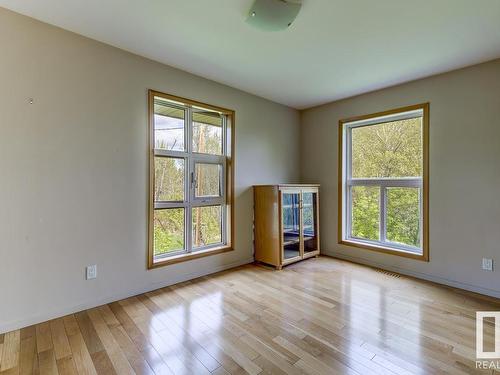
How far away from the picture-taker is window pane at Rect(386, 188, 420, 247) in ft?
10.5

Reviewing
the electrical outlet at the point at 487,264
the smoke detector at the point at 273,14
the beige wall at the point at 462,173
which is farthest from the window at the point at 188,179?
the electrical outlet at the point at 487,264

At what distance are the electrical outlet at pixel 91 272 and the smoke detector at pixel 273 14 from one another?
247 centimetres

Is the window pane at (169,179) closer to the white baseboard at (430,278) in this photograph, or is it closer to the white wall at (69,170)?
the white wall at (69,170)

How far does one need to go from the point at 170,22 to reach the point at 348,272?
3321 millimetres

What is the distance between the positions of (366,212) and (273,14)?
2886 millimetres

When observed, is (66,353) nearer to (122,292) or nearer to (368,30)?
(122,292)

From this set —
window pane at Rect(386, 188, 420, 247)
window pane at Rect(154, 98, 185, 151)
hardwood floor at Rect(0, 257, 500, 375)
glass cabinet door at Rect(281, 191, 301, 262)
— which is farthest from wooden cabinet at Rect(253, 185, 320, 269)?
window pane at Rect(154, 98, 185, 151)

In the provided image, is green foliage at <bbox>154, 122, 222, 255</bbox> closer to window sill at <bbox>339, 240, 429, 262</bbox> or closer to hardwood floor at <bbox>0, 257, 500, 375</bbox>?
hardwood floor at <bbox>0, 257, 500, 375</bbox>

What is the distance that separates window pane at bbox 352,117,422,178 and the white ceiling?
0.62m

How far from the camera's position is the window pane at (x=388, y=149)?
10.5ft

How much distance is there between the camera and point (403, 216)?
330 cm

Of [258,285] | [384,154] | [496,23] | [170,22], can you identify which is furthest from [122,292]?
[496,23]

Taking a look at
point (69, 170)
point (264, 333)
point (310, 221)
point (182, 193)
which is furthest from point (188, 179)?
point (310, 221)

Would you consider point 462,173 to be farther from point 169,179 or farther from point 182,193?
point 169,179
